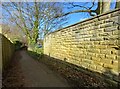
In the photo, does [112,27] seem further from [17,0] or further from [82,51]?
[17,0]

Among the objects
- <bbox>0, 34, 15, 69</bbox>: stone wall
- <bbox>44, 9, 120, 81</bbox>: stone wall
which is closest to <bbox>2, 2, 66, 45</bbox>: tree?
<bbox>0, 34, 15, 69</bbox>: stone wall

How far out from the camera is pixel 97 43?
5.75 m

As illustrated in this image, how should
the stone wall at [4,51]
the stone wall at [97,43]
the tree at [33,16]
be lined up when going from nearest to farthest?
1. the stone wall at [97,43]
2. the stone wall at [4,51]
3. the tree at [33,16]

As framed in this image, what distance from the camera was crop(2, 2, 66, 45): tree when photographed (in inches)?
802

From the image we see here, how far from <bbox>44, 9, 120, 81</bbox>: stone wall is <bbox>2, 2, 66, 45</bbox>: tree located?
1074cm

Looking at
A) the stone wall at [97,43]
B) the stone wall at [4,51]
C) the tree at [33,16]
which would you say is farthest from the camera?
the tree at [33,16]

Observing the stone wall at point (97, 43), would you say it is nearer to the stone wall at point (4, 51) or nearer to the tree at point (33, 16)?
the stone wall at point (4, 51)

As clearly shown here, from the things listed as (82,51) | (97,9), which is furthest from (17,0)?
(82,51)

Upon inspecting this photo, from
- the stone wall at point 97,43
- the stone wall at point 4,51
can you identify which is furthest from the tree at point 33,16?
the stone wall at point 97,43

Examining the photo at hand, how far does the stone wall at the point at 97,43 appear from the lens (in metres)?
4.80

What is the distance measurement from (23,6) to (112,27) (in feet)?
60.0

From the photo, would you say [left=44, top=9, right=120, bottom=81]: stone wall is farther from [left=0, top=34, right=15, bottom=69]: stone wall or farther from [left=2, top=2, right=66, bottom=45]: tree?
[left=2, top=2, right=66, bottom=45]: tree

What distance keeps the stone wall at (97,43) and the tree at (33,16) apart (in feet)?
35.3

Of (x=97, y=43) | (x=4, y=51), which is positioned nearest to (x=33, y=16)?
(x=4, y=51)
